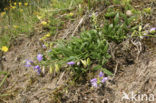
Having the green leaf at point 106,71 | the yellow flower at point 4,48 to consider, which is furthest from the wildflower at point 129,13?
the yellow flower at point 4,48

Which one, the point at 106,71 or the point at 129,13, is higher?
the point at 129,13

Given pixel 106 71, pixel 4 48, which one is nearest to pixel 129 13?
pixel 106 71

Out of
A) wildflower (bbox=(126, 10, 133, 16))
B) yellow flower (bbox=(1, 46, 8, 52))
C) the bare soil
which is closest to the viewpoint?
the bare soil

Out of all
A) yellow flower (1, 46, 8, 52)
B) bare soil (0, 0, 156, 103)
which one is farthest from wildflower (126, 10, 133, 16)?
yellow flower (1, 46, 8, 52)

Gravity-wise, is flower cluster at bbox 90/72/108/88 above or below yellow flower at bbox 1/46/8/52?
below

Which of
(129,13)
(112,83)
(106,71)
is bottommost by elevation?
(112,83)

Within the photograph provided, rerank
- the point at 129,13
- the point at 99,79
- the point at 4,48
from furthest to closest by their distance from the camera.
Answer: the point at 4,48
the point at 129,13
the point at 99,79

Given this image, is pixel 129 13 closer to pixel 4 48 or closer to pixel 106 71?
pixel 106 71

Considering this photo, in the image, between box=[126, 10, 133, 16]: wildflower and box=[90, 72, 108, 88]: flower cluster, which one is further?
box=[126, 10, 133, 16]: wildflower

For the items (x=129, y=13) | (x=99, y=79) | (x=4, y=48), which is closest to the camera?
(x=99, y=79)

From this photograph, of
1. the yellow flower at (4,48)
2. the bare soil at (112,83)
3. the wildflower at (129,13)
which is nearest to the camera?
the bare soil at (112,83)

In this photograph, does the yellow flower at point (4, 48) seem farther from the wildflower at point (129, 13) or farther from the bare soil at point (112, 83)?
the wildflower at point (129, 13)

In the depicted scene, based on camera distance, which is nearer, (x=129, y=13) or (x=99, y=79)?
(x=99, y=79)

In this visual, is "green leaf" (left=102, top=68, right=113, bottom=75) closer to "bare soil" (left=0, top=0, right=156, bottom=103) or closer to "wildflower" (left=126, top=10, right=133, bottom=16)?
"bare soil" (left=0, top=0, right=156, bottom=103)
